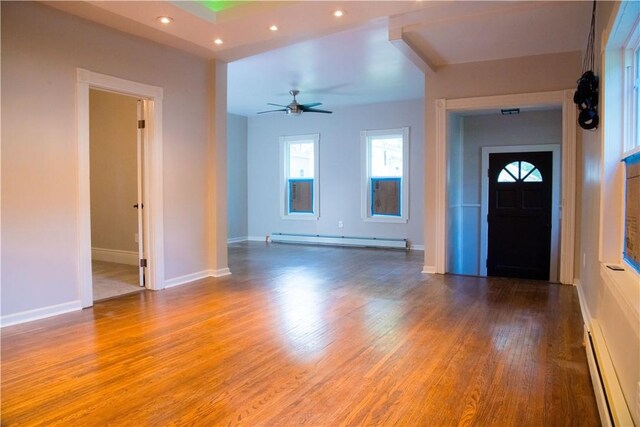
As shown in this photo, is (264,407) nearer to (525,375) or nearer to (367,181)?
(525,375)

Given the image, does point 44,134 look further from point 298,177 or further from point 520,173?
point 520,173

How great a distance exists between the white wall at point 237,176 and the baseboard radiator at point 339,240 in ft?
2.58

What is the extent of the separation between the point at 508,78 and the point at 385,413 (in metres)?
4.60

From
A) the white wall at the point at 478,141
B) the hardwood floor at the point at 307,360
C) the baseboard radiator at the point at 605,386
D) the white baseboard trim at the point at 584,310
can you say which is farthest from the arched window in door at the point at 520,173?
the baseboard radiator at the point at 605,386

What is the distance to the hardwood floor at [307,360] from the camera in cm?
219

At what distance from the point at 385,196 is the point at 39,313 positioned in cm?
626

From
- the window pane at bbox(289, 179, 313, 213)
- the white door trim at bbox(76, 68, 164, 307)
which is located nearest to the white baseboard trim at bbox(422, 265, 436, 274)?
the white door trim at bbox(76, 68, 164, 307)

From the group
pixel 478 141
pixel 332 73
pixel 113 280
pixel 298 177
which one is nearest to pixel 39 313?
pixel 113 280

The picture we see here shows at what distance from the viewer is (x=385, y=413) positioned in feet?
7.11

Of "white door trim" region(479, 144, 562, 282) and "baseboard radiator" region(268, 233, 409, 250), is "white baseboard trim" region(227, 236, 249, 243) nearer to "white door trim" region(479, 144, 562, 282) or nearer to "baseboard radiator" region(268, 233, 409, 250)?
"baseboard radiator" region(268, 233, 409, 250)

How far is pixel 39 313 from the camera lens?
380 centimetres

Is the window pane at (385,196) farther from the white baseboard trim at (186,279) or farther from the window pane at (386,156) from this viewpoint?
the white baseboard trim at (186,279)

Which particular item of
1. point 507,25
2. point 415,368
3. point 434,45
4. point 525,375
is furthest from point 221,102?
point 525,375

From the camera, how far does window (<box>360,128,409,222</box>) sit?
8.56 metres
